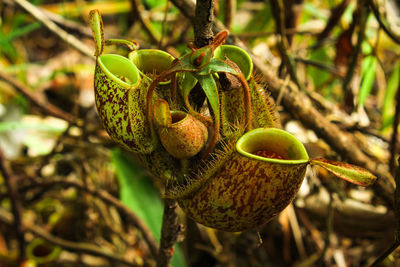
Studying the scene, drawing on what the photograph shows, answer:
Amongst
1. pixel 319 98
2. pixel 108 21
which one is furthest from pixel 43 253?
pixel 108 21

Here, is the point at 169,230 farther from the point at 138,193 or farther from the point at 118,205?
the point at 138,193

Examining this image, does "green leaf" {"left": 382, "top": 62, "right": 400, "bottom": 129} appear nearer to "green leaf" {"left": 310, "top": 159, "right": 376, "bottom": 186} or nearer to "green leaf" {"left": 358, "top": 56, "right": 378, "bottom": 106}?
"green leaf" {"left": 358, "top": 56, "right": 378, "bottom": 106}

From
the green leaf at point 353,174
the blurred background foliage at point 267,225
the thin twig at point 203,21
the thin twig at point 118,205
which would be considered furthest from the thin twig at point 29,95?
the green leaf at point 353,174

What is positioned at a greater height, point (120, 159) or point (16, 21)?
point (16, 21)

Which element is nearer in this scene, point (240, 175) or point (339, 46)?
point (240, 175)

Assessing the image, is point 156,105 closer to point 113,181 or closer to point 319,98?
point 319,98

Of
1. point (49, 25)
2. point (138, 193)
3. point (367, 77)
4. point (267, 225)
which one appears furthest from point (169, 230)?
point (367, 77)
